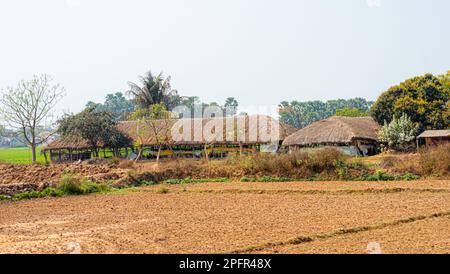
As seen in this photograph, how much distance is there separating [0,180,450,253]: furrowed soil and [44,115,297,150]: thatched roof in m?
17.8

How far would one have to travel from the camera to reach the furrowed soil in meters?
10.1

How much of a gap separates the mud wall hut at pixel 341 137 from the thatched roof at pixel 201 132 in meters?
1.79

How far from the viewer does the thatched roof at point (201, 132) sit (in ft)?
131

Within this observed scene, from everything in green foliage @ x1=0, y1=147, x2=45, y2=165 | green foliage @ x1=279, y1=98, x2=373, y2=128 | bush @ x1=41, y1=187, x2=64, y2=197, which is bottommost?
bush @ x1=41, y1=187, x2=64, y2=197

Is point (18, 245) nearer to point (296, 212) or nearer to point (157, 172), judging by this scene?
point (296, 212)

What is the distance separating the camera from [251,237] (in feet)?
35.6

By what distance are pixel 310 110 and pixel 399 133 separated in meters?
61.1

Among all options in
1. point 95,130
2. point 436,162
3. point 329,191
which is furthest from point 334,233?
point 95,130

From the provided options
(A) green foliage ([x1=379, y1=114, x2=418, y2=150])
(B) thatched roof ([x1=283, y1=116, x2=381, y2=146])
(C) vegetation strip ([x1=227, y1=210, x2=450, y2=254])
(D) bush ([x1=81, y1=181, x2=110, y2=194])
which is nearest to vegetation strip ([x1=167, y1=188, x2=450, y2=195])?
(D) bush ([x1=81, y1=181, x2=110, y2=194])

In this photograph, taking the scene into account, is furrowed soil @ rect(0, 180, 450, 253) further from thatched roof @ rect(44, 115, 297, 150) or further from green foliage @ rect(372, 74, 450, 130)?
green foliage @ rect(372, 74, 450, 130)

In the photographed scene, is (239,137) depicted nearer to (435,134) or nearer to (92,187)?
(435,134)

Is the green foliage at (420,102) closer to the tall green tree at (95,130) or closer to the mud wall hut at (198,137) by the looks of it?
the mud wall hut at (198,137)

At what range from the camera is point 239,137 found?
130 feet
